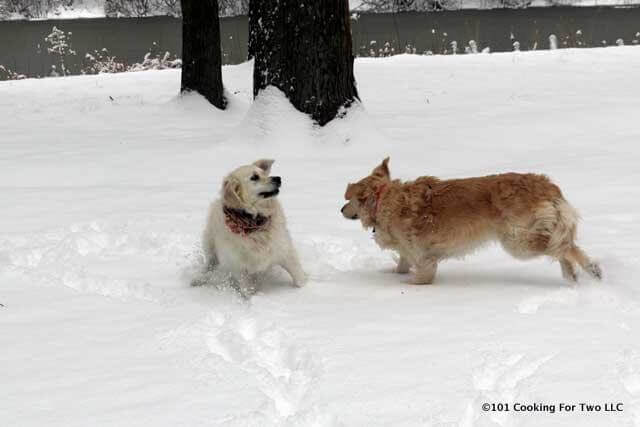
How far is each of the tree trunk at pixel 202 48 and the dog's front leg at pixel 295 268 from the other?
5.90m

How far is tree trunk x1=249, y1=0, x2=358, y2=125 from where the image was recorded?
741cm

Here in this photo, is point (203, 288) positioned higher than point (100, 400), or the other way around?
point (100, 400)

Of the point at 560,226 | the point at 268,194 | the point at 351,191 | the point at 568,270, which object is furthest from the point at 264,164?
the point at 568,270

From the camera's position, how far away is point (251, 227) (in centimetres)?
459

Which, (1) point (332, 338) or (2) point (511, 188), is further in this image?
(2) point (511, 188)

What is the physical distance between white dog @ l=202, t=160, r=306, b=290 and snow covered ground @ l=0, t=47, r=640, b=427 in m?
0.22

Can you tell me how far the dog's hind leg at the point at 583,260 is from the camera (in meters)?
4.32

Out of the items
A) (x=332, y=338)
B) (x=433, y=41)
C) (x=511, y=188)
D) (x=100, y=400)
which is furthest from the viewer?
(x=433, y=41)

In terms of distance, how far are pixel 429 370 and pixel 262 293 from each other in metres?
1.72

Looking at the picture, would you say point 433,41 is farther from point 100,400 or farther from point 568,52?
point 100,400

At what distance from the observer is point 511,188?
4406 mm

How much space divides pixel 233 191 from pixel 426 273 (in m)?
1.44

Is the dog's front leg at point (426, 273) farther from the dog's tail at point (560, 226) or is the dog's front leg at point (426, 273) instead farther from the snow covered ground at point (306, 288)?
the dog's tail at point (560, 226)

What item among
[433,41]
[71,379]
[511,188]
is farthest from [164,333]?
[433,41]
